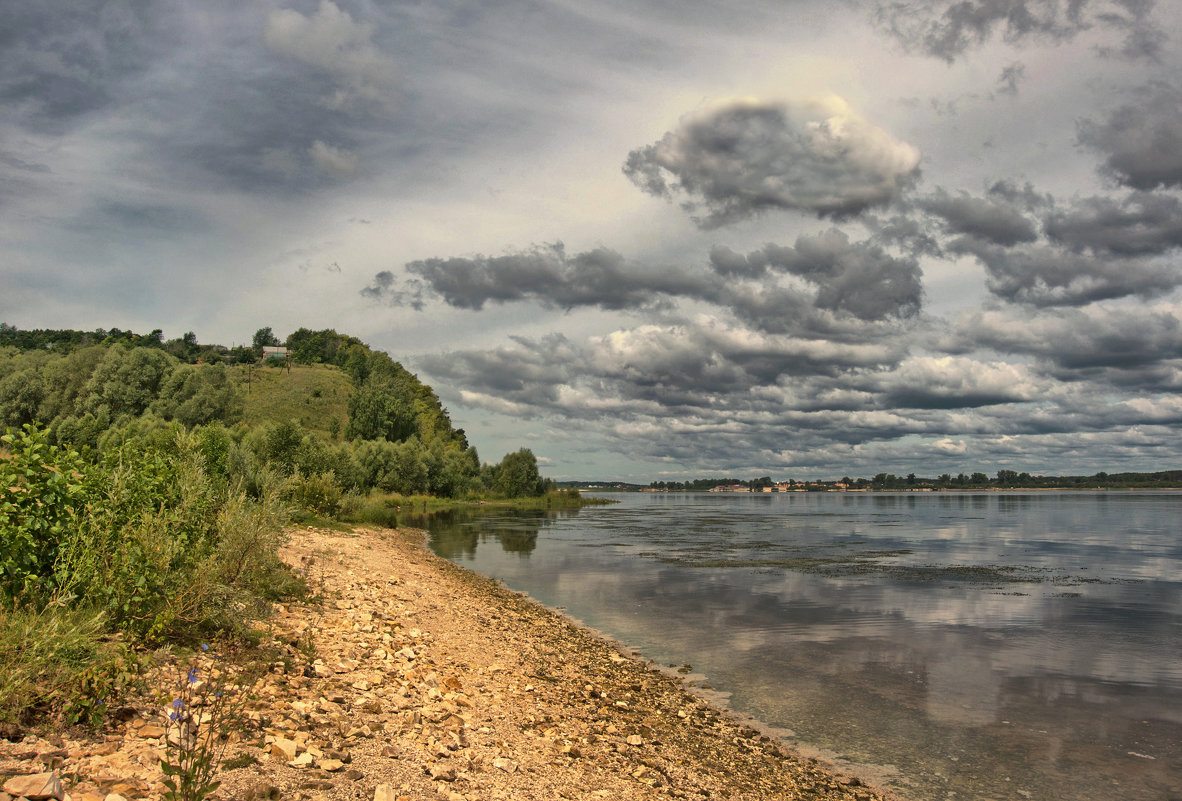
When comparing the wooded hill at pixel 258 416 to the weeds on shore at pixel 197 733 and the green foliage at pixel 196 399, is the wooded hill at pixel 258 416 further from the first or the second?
the weeds on shore at pixel 197 733

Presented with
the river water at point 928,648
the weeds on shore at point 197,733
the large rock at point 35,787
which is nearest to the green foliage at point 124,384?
the river water at point 928,648

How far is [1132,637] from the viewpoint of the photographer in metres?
20.9

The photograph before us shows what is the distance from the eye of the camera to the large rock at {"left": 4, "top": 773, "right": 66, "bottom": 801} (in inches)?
200

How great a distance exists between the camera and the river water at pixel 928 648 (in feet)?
36.7

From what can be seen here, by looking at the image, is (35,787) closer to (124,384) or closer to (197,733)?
(197,733)

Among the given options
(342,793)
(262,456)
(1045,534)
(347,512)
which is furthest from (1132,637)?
(262,456)

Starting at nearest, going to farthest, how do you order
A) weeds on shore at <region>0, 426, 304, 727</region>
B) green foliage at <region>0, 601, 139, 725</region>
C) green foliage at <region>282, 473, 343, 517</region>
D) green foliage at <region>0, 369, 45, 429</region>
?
green foliage at <region>0, 601, 139, 725</region>
weeds on shore at <region>0, 426, 304, 727</region>
green foliage at <region>282, 473, 343, 517</region>
green foliage at <region>0, 369, 45, 429</region>

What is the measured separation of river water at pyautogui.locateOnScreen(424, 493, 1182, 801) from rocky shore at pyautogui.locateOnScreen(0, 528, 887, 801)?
191 cm

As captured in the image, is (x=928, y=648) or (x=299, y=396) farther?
(x=299, y=396)

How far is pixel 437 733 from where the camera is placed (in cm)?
888

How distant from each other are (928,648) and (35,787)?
19656 mm

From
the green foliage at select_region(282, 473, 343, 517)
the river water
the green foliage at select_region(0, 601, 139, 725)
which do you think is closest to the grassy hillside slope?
the green foliage at select_region(282, 473, 343, 517)

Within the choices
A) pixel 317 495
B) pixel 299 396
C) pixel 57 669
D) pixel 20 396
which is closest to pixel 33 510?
pixel 57 669

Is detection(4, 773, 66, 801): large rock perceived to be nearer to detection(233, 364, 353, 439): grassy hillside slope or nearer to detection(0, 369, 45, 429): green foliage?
detection(233, 364, 353, 439): grassy hillside slope
